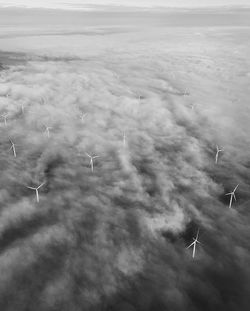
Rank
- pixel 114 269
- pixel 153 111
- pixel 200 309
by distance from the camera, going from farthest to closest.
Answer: pixel 153 111 < pixel 114 269 < pixel 200 309

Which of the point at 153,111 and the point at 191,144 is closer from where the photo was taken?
the point at 191,144

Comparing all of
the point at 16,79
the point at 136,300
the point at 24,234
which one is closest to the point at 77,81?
the point at 16,79

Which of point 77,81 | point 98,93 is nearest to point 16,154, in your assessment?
point 98,93

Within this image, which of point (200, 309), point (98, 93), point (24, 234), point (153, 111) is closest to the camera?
point (200, 309)

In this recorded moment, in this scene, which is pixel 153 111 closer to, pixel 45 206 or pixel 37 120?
pixel 37 120

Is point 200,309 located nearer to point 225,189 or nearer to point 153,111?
point 225,189

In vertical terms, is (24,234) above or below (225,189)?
above
